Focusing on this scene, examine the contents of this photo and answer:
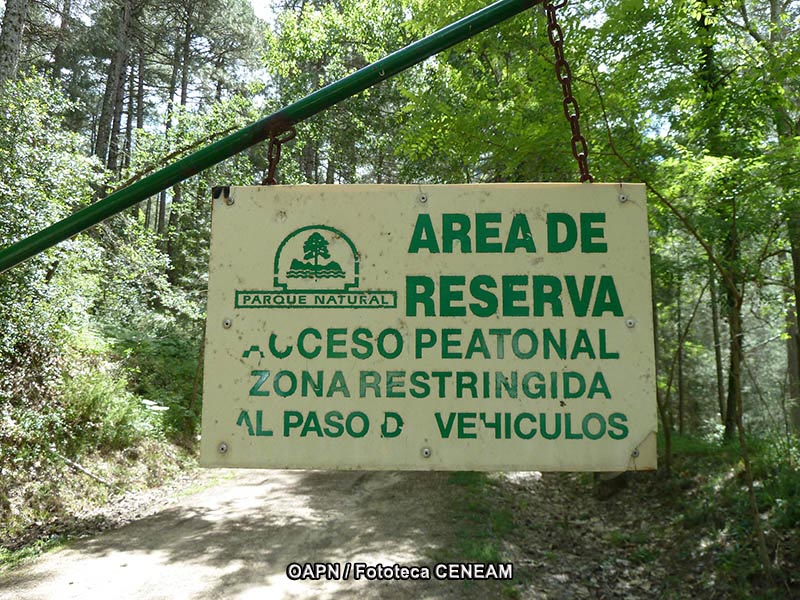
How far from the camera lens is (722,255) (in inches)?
299

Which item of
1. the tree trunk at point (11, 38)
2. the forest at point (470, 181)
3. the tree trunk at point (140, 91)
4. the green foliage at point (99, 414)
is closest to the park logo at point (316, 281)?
the forest at point (470, 181)

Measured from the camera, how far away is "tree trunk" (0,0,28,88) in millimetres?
9844

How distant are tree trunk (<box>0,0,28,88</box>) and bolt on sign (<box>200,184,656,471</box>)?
10.9 metres

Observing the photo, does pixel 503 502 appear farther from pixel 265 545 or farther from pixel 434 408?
pixel 434 408

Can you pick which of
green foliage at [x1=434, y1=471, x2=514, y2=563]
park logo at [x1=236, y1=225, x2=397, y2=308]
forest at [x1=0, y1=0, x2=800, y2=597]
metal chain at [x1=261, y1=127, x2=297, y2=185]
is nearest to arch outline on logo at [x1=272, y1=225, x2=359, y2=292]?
park logo at [x1=236, y1=225, x2=397, y2=308]

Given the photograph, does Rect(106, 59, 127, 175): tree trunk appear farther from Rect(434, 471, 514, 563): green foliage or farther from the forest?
Rect(434, 471, 514, 563): green foliage

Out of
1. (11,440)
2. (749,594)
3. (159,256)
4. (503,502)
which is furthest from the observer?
(159,256)

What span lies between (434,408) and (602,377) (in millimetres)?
449

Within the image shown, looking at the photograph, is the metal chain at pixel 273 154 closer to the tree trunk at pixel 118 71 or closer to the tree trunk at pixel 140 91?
the tree trunk at pixel 118 71

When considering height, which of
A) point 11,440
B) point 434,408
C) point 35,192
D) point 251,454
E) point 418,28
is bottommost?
point 11,440

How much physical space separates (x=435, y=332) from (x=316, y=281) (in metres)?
0.35

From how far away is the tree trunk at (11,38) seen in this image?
32.3 feet

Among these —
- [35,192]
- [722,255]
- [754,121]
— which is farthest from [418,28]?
[35,192]

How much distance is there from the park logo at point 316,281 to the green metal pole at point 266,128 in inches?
12.5
